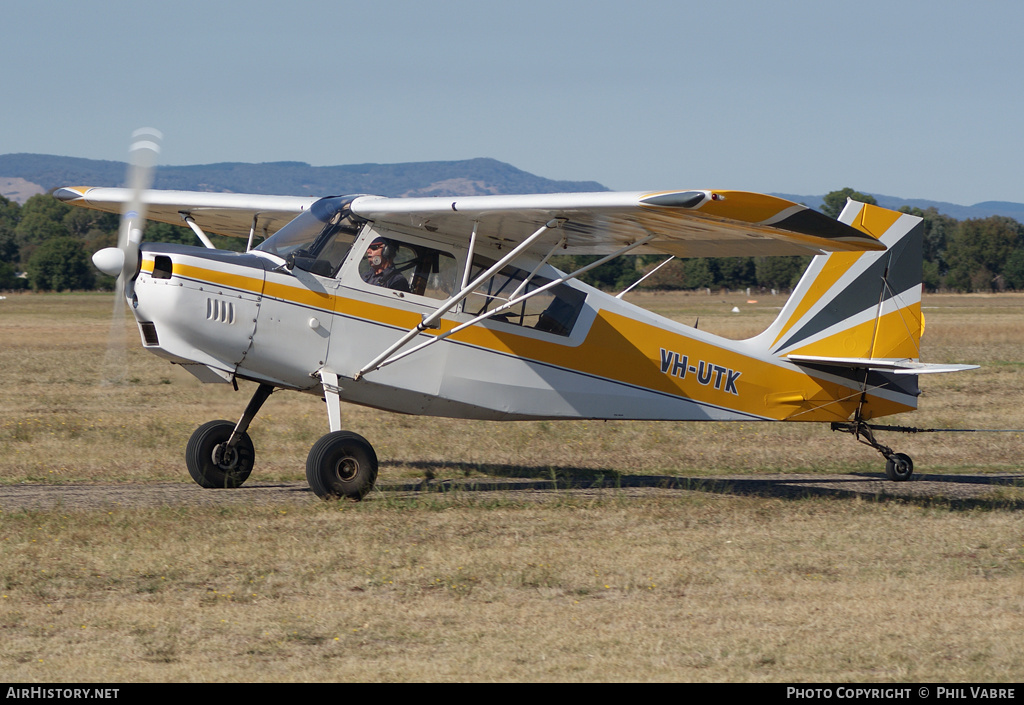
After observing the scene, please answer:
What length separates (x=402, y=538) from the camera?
8.67 meters

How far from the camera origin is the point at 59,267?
268ft

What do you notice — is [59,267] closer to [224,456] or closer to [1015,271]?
[224,456]

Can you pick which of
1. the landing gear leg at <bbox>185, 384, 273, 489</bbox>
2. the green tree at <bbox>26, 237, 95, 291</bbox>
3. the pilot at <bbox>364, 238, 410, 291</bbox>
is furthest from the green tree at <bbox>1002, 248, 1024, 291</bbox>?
the landing gear leg at <bbox>185, 384, 273, 489</bbox>

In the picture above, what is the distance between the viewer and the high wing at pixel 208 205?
1211 cm

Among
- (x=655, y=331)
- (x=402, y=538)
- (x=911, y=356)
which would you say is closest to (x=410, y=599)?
(x=402, y=538)

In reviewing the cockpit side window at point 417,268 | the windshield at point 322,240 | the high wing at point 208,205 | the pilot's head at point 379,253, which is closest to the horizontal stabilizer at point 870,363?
the cockpit side window at point 417,268

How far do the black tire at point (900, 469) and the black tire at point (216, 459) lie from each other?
738 cm

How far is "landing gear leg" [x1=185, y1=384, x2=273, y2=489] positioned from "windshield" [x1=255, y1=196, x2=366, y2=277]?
1.43 m

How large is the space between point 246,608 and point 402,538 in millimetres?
2197

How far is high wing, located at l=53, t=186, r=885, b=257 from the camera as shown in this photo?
837cm

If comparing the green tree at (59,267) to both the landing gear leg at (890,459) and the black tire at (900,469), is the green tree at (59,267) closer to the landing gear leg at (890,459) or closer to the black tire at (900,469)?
the landing gear leg at (890,459)

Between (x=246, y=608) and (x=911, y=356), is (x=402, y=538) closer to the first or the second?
(x=246, y=608)

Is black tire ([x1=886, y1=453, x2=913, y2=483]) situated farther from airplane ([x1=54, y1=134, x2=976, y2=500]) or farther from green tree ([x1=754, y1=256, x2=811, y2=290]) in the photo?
green tree ([x1=754, y1=256, x2=811, y2=290])

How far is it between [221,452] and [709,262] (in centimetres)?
8630
